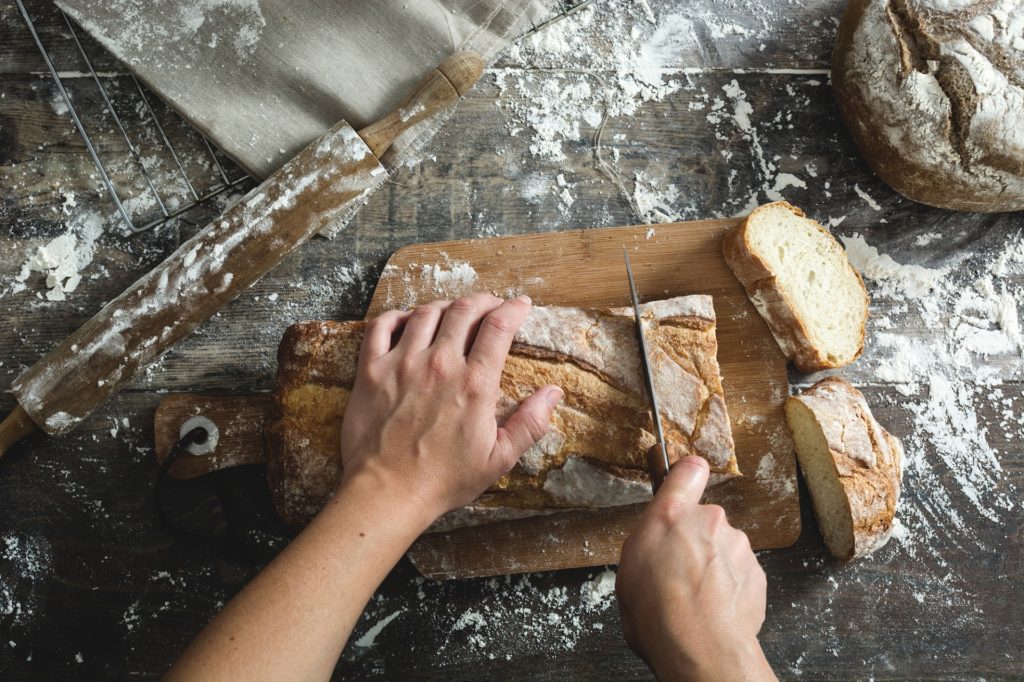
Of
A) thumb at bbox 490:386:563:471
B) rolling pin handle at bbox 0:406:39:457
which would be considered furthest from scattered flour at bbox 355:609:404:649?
rolling pin handle at bbox 0:406:39:457

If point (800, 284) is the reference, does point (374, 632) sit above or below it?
below

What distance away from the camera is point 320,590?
141 centimetres

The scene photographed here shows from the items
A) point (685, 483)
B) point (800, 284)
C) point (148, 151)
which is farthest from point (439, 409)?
point (148, 151)

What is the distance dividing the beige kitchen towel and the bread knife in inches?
34.8

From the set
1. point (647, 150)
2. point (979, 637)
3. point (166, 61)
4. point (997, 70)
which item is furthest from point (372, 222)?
point (979, 637)

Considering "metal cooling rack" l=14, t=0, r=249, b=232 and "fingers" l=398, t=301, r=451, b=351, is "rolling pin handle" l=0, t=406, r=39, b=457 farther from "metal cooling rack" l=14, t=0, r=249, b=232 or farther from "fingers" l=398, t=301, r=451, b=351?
"fingers" l=398, t=301, r=451, b=351

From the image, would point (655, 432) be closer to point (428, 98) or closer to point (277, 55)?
point (428, 98)

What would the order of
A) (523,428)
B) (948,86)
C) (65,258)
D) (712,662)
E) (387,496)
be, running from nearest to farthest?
(712,662) < (387,496) < (523,428) < (948,86) < (65,258)

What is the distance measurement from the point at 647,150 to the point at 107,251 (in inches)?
67.6

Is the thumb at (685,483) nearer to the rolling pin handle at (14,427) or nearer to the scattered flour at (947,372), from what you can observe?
the scattered flour at (947,372)

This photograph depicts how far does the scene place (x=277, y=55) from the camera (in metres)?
1.96

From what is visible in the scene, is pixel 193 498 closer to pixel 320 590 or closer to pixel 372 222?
pixel 320 590

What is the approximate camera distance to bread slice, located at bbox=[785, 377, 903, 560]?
187 centimetres

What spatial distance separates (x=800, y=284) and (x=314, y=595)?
5.12ft
